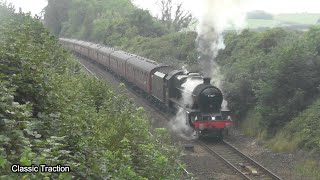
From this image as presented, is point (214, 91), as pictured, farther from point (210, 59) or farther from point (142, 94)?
point (142, 94)

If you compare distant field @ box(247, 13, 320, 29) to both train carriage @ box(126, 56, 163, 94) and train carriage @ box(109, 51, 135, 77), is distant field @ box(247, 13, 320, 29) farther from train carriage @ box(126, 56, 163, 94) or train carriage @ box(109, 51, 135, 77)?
train carriage @ box(109, 51, 135, 77)

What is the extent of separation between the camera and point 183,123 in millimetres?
24172

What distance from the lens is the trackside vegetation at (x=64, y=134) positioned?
641 cm

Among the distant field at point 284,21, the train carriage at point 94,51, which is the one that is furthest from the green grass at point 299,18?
the train carriage at point 94,51

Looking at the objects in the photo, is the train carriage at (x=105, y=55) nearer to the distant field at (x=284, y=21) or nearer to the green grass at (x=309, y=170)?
the distant field at (x=284, y=21)

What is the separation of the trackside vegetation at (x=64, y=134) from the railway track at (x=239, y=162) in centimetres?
465

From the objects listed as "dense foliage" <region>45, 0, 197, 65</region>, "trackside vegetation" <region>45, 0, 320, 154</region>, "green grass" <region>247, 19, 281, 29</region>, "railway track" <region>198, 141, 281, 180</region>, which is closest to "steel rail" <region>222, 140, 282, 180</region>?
"railway track" <region>198, 141, 281, 180</region>

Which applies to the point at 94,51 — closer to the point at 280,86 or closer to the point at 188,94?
the point at 188,94

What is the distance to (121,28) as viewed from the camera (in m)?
72.6

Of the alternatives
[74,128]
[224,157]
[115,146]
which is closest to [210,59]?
[224,157]

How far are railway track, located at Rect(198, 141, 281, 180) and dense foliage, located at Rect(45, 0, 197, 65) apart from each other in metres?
16.9

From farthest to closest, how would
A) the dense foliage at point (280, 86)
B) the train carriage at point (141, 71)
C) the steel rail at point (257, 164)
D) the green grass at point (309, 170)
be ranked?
the train carriage at point (141, 71), the dense foliage at point (280, 86), the steel rail at point (257, 164), the green grass at point (309, 170)

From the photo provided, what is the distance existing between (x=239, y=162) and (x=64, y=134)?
458 inches

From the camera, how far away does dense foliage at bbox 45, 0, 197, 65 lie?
45500 millimetres
